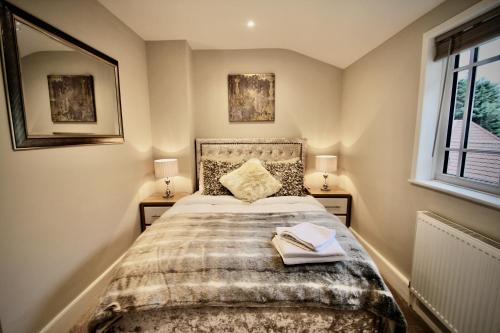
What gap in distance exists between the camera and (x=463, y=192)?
1.36m

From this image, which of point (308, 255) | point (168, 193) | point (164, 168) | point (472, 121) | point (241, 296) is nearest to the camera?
point (241, 296)

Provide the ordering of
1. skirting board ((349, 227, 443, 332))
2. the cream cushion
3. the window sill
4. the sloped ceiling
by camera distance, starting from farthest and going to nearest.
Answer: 1. the cream cushion
2. the sloped ceiling
3. skirting board ((349, 227, 443, 332))
4. the window sill

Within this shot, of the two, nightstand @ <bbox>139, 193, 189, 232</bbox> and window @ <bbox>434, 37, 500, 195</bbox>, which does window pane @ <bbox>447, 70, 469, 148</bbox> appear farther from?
nightstand @ <bbox>139, 193, 189, 232</bbox>

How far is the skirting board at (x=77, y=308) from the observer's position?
4.73 ft

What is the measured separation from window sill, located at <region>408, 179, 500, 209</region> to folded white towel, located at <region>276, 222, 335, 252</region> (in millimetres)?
850

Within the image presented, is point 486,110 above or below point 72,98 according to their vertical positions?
below

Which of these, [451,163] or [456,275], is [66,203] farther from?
[451,163]

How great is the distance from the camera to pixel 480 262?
3.82ft

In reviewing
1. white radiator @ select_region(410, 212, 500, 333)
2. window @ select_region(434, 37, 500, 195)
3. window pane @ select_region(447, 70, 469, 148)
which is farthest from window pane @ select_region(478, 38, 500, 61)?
white radiator @ select_region(410, 212, 500, 333)

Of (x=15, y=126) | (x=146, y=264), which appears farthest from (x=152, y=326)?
(x=15, y=126)

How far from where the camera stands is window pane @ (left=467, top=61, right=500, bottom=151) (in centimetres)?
132

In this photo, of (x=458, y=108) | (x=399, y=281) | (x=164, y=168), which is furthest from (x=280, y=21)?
(x=399, y=281)

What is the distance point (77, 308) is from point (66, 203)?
0.84m

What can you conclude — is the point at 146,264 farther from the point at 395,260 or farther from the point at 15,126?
the point at 395,260
